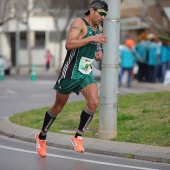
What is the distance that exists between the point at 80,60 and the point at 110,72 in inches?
67.9

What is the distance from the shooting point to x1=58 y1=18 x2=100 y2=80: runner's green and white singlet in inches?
383

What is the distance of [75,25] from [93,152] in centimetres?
203

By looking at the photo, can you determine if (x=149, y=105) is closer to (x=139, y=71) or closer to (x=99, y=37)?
(x=99, y=37)

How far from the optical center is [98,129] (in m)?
12.0

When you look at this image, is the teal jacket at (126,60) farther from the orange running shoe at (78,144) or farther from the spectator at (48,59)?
the spectator at (48,59)

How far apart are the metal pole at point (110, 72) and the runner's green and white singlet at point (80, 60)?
61.3 inches

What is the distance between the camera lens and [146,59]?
29.4m

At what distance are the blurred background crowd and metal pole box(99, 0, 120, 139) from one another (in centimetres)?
1558

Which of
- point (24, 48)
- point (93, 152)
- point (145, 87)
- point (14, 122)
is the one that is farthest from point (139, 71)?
point (24, 48)

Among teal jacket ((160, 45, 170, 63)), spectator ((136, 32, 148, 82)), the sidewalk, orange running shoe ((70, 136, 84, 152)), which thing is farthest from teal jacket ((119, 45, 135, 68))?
orange running shoe ((70, 136, 84, 152))

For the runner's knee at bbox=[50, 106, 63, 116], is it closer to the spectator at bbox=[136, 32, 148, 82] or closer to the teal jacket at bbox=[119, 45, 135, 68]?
the teal jacket at bbox=[119, 45, 135, 68]

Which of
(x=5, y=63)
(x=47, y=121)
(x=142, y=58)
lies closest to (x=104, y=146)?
(x=47, y=121)

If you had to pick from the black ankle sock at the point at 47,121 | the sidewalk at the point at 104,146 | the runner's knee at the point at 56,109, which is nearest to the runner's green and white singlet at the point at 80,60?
the runner's knee at the point at 56,109

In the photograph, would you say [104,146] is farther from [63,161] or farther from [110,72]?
[110,72]
